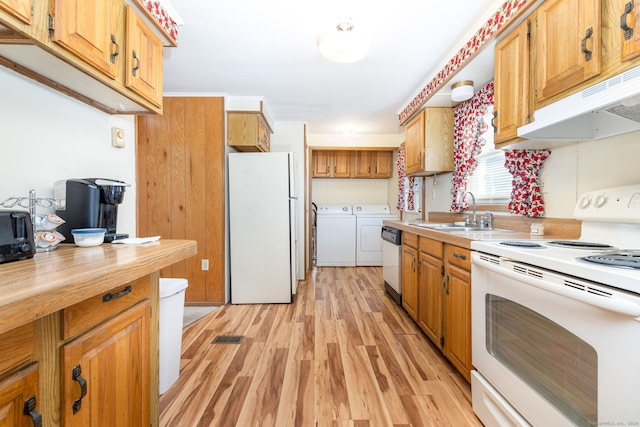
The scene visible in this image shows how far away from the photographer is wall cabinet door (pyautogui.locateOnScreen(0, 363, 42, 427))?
545 millimetres

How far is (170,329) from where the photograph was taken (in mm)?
1582

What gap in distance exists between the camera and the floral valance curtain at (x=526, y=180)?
1.78 metres

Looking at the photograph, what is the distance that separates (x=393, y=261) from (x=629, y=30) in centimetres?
230

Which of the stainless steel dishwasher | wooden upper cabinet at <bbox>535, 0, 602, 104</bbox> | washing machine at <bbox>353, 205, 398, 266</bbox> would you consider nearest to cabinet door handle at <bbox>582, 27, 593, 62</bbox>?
wooden upper cabinet at <bbox>535, 0, 602, 104</bbox>

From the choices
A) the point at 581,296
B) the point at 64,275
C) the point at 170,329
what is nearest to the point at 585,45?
the point at 581,296

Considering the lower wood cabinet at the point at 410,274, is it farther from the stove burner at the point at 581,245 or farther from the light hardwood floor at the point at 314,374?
the stove burner at the point at 581,245

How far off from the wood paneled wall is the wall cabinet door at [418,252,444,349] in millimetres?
1982

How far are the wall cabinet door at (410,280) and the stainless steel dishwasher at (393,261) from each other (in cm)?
13

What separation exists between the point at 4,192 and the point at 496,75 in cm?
249

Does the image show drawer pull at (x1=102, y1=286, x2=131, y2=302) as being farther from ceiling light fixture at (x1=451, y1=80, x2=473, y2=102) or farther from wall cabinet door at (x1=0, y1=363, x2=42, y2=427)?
ceiling light fixture at (x1=451, y1=80, x2=473, y2=102)

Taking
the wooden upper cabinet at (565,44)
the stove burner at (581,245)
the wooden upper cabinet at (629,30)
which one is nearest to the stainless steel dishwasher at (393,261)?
the stove burner at (581,245)

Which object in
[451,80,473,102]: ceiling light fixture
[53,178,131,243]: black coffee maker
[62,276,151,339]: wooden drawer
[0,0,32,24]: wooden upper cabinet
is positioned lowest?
[62,276,151,339]: wooden drawer

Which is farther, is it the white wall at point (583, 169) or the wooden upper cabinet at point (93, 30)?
the white wall at point (583, 169)

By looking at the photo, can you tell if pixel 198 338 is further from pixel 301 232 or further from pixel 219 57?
pixel 219 57
